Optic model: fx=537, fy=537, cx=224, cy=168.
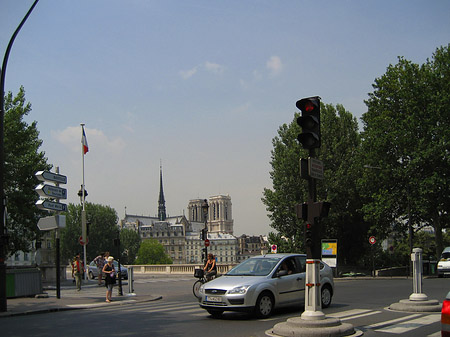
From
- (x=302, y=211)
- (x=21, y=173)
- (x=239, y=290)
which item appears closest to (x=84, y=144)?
(x=21, y=173)

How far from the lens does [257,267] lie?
529 inches

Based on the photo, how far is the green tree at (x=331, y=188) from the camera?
47.2 meters

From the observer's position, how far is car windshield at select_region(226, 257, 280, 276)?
13203mm

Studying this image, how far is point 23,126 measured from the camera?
4094 centimetres

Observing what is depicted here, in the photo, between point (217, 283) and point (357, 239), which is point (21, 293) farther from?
point (357, 239)

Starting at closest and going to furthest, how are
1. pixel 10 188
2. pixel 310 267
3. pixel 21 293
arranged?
pixel 310 267 < pixel 21 293 < pixel 10 188

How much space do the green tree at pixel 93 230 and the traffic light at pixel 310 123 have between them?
9883 cm

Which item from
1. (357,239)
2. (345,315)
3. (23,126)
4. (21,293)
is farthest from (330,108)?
(345,315)

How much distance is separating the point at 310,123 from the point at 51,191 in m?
13.0

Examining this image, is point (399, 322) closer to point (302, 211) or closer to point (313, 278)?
point (313, 278)

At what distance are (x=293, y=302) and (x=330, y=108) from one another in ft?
130

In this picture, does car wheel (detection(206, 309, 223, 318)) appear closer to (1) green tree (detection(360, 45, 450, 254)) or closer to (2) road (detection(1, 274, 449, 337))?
(2) road (detection(1, 274, 449, 337))

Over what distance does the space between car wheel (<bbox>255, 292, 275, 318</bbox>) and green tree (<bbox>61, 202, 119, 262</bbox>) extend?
95806 mm

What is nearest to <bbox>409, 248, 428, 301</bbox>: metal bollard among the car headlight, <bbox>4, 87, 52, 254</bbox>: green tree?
the car headlight
